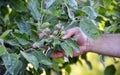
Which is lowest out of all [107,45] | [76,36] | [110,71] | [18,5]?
[110,71]

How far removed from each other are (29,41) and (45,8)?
156mm

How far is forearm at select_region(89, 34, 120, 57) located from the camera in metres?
1.52

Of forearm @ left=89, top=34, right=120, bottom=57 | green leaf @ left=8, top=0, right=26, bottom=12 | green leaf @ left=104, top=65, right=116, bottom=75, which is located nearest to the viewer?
green leaf @ left=8, top=0, right=26, bottom=12

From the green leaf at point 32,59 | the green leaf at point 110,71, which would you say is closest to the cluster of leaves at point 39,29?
the green leaf at point 32,59

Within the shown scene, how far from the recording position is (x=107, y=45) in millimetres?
1556

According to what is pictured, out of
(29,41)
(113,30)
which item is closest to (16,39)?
(29,41)

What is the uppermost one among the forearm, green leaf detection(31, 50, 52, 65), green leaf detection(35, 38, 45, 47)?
green leaf detection(35, 38, 45, 47)

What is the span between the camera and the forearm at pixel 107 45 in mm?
1520

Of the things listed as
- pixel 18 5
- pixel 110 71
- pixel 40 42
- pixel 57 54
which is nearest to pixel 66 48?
pixel 40 42

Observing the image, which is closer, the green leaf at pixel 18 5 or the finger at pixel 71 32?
the finger at pixel 71 32

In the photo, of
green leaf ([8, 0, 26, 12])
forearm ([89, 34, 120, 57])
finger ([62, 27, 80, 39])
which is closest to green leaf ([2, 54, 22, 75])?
finger ([62, 27, 80, 39])

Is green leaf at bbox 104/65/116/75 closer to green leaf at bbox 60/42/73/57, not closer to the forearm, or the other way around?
the forearm

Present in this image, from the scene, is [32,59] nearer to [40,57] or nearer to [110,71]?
[40,57]

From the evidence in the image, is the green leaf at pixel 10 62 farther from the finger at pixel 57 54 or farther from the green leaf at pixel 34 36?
the finger at pixel 57 54
